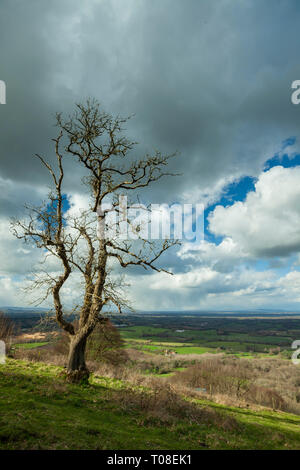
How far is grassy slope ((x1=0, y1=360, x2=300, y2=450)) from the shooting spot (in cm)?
622

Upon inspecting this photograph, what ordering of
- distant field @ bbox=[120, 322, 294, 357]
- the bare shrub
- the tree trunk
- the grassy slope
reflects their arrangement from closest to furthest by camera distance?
the grassy slope
the bare shrub
the tree trunk
distant field @ bbox=[120, 322, 294, 357]

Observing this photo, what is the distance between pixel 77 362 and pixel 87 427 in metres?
6.86

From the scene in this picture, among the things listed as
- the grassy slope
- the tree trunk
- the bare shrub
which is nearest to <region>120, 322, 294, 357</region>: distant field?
the tree trunk

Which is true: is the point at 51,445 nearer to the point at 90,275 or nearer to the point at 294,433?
the point at 90,275

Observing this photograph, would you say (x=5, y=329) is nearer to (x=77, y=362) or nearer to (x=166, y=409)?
(x=77, y=362)

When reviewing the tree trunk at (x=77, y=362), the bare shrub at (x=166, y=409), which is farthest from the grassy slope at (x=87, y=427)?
the tree trunk at (x=77, y=362)

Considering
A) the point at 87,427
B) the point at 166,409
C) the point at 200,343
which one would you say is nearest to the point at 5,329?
the point at 166,409

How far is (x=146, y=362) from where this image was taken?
62781 millimetres

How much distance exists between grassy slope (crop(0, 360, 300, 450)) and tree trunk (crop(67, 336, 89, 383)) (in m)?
0.67

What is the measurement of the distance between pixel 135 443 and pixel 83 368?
304 inches

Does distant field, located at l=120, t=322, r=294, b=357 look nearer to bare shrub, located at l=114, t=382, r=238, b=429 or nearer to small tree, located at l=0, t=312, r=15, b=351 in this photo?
small tree, located at l=0, t=312, r=15, b=351

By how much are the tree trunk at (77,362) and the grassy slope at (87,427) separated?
0.67 m

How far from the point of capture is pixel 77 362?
13.9 metres
